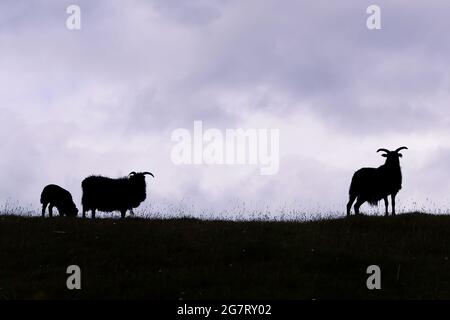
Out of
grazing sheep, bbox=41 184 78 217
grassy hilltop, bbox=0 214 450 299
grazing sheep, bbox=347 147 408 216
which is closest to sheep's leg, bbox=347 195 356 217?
grazing sheep, bbox=347 147 408 216

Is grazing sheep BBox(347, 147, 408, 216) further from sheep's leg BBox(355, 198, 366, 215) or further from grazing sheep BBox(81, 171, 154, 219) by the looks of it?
grazing sheep BBox(81, 171, 154, 219)

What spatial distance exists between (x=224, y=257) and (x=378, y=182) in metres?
10.9

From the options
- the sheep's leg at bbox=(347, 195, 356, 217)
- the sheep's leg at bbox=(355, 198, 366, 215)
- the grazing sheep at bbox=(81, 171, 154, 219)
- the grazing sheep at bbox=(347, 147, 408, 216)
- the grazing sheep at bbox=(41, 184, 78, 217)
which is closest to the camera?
the grazing sheep at bbox=(347, 147, 408, 216)

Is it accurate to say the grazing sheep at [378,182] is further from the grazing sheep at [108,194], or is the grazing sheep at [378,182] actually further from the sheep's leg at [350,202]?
the grazing sheep at [108,194]

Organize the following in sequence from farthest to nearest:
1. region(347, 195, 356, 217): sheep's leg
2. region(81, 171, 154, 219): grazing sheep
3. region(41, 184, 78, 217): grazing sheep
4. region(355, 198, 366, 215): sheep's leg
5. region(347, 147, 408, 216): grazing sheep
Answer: region(41, 184, 78, 217): grazing sheep
region(81, 171, 154, 219): grazing sheep
region(347, 195, 356, 217): sheep's leg
region(355, 198, 366, 215): sheep's leg
region(347, 147, 408, 216): grazing sheep

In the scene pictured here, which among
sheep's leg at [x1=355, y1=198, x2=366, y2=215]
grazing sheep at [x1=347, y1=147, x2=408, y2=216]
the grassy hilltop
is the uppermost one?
grazing sheep at [x1=347, y1=147, x2=408, y2=216]

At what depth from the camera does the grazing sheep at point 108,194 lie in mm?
29156

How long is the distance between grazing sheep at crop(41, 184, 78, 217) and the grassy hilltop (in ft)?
23.6

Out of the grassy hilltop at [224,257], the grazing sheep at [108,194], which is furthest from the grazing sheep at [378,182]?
the grazing sheep at [108,194]

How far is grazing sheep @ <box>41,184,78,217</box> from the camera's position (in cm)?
3000

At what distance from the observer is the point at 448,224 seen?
70.6ft

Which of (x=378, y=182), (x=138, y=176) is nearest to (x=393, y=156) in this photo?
(x=378, y=182)

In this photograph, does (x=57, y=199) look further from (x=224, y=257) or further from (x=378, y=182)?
(x=224, y=257)

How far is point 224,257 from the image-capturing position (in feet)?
57.9
